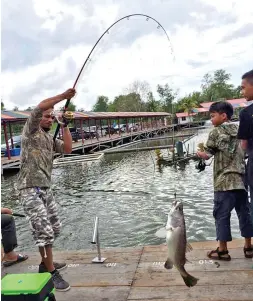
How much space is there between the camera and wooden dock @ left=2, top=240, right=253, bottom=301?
3.31 m

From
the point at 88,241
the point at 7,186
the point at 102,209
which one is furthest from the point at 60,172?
the point at 88,241

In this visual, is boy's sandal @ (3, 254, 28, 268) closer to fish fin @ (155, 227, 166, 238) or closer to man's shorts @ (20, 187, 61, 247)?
man's shorts @ (20, 187, 61, 247)

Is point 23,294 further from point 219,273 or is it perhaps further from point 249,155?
point 249,155

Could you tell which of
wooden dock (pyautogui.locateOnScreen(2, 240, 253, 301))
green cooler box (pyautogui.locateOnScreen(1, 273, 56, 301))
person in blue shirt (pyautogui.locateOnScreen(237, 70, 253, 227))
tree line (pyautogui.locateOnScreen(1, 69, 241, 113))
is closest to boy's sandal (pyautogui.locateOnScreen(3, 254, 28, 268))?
wooden dock (pyautogui.locateOnScreen(2, 240, 253, 301))

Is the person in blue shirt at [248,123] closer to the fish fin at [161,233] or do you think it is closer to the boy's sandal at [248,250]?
the boy's sandal at [248,250]

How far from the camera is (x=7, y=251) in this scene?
4.67 metres

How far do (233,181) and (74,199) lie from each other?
9.46m

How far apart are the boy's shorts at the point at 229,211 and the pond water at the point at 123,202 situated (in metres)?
3.60

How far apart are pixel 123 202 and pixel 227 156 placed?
7973mm

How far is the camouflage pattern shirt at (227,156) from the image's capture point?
3.96m

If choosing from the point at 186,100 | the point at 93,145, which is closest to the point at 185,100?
the point at 186,100

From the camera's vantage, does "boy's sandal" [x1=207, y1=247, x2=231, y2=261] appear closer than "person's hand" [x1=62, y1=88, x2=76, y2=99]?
No

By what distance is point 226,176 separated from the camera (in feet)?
13.1

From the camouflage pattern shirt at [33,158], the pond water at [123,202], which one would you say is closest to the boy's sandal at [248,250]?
the camouflage pattern shirt at [33,158]
